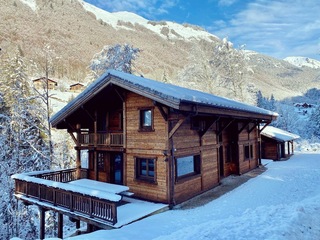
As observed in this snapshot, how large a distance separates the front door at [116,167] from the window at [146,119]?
3131 mm

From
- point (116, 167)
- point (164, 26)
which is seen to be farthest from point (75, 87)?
point (164, 26)

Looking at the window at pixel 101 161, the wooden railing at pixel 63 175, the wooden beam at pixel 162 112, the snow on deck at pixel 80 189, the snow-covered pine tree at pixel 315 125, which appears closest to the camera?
the snow on deck at pixel 80 189

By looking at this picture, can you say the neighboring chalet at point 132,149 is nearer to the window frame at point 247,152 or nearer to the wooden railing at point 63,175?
the wooden railing at point 63,175

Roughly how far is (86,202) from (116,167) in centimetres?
472

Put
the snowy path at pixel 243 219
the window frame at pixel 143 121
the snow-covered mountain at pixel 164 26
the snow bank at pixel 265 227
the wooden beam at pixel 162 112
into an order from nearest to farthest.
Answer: the snow bank at pixel 265 227, the snowy path at pixel 243 219, the wooden beam at pixel 162 112, the window frame at pixel 143 121, the snow-covered mountain at pixel 164 26

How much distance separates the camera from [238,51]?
126 feet

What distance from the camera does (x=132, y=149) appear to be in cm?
1233

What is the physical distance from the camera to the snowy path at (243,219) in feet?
21.1

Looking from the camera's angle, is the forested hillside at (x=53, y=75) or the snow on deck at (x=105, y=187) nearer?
the snow on deck at (x=105, y=187)

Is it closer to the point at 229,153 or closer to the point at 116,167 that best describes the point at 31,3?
the point at 116,167

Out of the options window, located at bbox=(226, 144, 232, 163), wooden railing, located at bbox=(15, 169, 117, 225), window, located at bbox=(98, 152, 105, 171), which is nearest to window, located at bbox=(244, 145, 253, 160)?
window, located at bbox=(226, 144, 232, 163)

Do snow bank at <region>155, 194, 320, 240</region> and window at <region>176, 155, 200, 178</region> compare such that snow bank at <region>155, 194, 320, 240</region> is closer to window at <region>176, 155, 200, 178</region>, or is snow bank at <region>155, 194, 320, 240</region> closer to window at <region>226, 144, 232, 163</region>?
window at <region>176, 155, 200, 178</region>

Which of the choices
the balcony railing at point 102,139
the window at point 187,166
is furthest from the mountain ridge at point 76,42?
the window at point 187,166

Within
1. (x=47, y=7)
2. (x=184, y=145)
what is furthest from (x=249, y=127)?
(x=47, y=7)
